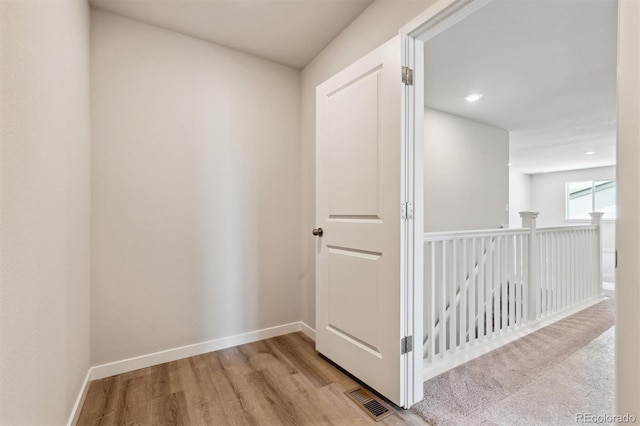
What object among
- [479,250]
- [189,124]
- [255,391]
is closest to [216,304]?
A: [255,391]

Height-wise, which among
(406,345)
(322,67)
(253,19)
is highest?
(253,19)

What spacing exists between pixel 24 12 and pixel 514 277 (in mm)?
3517

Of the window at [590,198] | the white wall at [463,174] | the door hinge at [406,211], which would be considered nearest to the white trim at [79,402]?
the door hinge at [406,211]

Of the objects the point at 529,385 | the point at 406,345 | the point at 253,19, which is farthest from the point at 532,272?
the point at 253,19

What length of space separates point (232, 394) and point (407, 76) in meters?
2.06

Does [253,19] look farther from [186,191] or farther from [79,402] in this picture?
[79,402]

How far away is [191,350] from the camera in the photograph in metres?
2.22

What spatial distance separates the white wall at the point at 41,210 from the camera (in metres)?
0.83

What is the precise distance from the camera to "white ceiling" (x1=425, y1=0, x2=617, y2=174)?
1949 millimetres

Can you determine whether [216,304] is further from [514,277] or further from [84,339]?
[514,277]

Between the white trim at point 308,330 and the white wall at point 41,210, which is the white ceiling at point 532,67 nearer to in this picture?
the white wall at point 41,210

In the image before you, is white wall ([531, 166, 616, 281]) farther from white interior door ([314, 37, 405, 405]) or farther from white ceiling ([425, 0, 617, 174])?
white interior door ([314, 37, 405, 405])

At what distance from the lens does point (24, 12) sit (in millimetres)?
945

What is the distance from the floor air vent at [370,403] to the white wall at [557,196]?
9179mm
